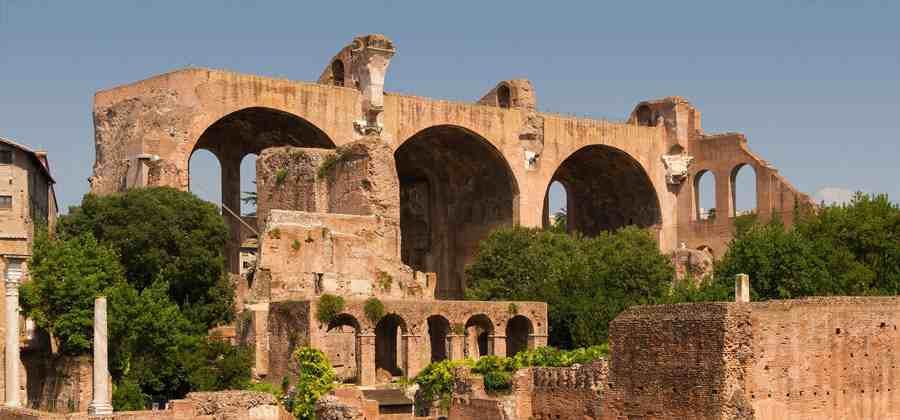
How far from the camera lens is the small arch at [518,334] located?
4431 centimetres

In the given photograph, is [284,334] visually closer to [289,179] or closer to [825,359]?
[289,179]

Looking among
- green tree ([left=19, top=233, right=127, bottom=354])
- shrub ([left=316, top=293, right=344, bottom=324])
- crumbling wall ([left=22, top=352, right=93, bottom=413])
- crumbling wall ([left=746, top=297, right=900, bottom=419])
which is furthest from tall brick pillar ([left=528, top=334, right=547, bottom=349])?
crumbling wall ([left=746, top=297, right=900, bottom=419])

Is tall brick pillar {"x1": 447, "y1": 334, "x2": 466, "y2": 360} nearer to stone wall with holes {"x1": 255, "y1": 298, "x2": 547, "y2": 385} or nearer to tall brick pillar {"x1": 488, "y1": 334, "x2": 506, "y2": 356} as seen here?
stone wall with holes {"x1": 255, "y1": 298, "x2": 547, "y2": 385}

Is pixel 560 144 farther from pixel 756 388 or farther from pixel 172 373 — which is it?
pixel 756 388

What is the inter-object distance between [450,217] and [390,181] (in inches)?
694

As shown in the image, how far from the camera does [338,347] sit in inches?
1677

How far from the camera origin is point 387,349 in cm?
4497

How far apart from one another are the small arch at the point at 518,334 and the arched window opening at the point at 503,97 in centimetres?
1895

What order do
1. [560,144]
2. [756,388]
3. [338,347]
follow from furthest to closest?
[560,144], [338,347], [756,388]

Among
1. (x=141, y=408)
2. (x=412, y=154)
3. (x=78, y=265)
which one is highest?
(x=412, y=154)

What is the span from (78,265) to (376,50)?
18419mm

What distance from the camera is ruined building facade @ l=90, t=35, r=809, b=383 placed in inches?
1689

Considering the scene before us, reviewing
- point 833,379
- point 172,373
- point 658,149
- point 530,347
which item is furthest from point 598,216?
point 833,379

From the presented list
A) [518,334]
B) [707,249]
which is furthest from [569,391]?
[707,249]
